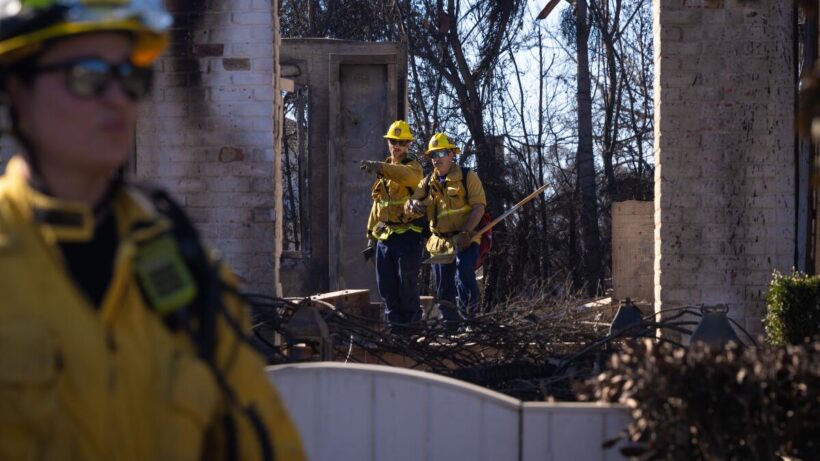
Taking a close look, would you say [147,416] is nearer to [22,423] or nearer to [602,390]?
[22,423]

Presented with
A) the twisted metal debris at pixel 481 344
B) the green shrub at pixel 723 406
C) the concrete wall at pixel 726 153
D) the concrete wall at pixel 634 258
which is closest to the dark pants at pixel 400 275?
the twisted metal debris at pixel 481 344

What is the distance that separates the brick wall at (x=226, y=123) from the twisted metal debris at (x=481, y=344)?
1.07 meters

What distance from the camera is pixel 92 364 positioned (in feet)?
6.03

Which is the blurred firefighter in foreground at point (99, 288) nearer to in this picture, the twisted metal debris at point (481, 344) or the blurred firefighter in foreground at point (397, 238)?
the twisted metal debris at point (481, 344)

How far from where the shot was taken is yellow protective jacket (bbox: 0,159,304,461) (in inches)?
70.4

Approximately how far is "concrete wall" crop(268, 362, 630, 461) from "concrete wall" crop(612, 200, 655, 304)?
26.4ft

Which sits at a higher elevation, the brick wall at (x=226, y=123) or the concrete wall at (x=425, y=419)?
the brick wall at (x=226, y=123)

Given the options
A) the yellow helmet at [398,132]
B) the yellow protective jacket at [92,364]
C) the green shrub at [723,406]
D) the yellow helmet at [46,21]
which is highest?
the yellow helmet at [398,132]

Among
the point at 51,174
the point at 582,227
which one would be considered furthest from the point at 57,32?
the point at 582,227

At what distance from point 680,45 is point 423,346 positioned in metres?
2.69

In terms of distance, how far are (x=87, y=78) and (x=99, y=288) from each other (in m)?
0.35

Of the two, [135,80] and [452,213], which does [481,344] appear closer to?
[452,213]

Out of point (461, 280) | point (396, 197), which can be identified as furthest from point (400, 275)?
point (396, 197)

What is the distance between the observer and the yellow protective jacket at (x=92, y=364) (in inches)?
70.4
